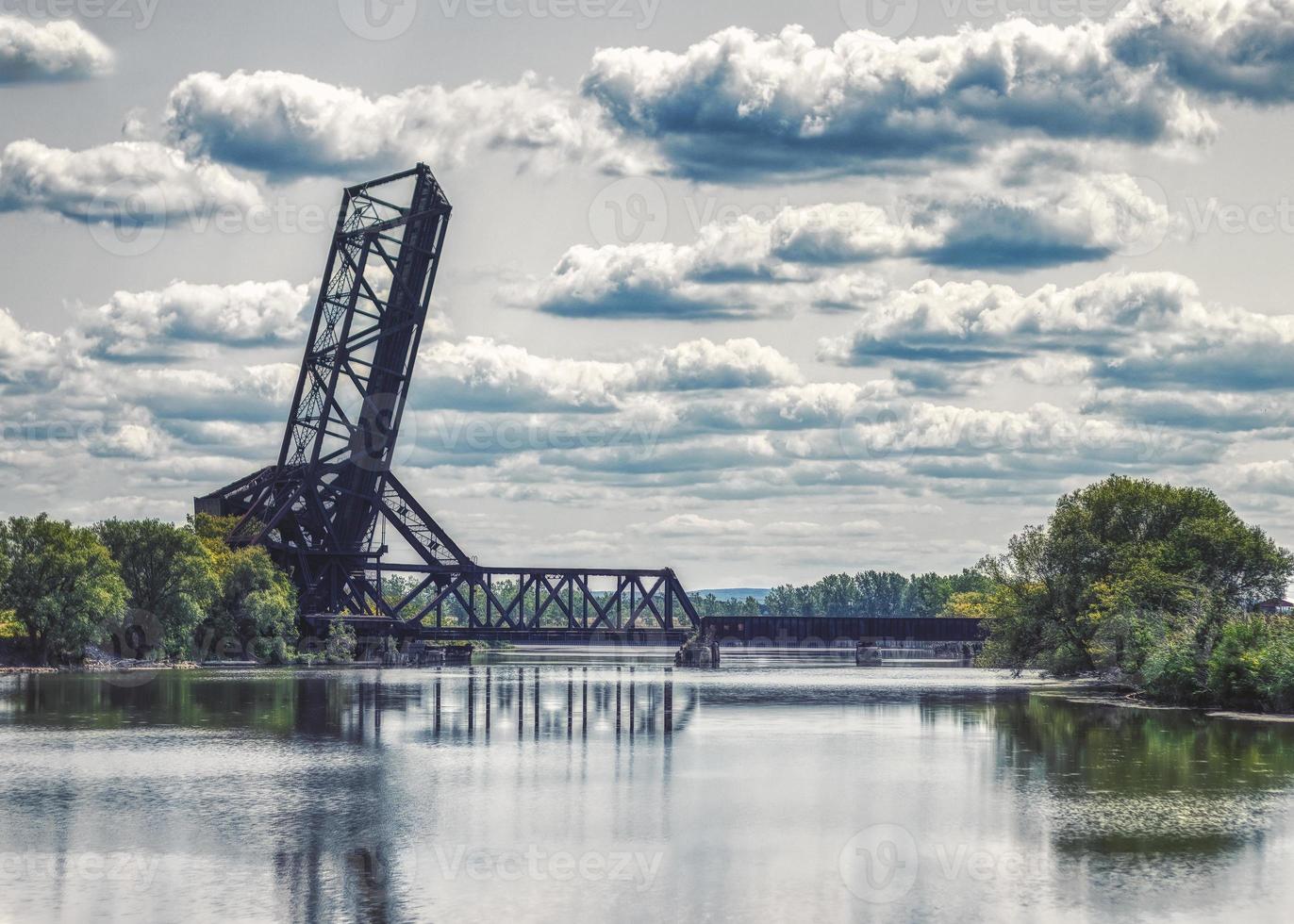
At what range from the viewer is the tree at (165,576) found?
94938mm

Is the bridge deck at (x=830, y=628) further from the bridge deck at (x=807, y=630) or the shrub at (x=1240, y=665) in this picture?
the shrub at (x=1240, y=665)

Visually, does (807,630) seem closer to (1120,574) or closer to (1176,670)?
(1120,574)

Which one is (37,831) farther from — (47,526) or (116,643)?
(116,643)

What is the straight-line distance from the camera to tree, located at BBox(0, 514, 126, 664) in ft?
280

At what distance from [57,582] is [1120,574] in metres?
52.7

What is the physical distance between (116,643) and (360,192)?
97.3 feet

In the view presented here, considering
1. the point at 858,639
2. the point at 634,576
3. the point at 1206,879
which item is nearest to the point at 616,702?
the point at 1206,879

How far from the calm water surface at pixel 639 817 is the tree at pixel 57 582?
33.4 meters

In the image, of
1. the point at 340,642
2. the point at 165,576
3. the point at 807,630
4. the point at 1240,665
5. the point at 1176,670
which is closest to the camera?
the point at 1240,665

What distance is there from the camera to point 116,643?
96.8 metres

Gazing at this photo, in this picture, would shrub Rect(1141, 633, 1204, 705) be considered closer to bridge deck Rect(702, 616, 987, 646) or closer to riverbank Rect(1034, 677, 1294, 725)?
riverbank Rect(1034, 677, 1294, 725)

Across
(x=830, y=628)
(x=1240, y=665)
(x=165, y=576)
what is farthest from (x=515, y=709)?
(x=830, y=628)

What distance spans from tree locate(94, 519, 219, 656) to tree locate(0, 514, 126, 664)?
728cm

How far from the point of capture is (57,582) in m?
86.1
